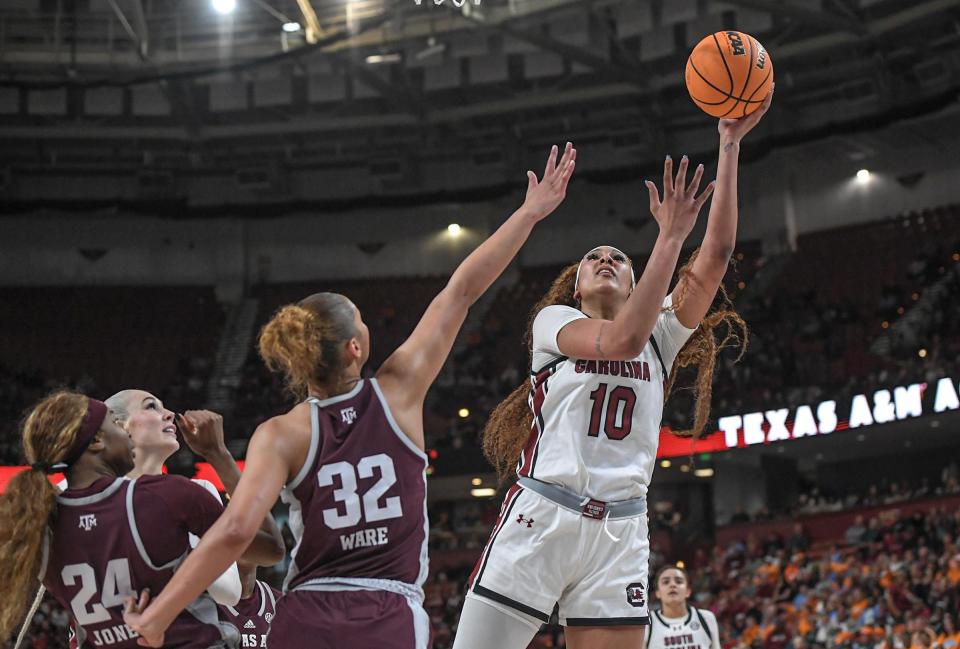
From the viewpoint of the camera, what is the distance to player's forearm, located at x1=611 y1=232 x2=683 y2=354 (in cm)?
411

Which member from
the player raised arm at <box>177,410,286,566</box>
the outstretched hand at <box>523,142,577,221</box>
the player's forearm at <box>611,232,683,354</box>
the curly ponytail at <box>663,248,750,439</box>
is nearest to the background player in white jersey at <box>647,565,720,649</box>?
the curly ponytail at <box>663,248,750,439</box>

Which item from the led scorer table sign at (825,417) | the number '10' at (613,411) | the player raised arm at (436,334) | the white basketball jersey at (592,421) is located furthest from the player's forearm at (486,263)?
the led scorer table sign at (825,417)

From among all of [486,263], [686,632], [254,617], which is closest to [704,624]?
[686,632]

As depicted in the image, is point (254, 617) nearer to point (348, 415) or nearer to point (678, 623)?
point (348, 415)

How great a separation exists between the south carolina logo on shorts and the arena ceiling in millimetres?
18617

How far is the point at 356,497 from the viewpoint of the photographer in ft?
11.1

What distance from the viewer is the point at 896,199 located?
1070 inches

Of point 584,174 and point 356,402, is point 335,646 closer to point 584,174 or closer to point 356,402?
point 356,402

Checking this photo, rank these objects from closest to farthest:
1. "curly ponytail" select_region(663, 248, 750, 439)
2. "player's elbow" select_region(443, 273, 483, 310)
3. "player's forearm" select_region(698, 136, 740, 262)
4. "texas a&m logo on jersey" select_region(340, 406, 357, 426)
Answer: "texas a&m logo on jersey" select_region(340, 406, 357, 426) → "player's elbow" select_region(443, 273, 483, 310) → "player's forearm" select_region(698, 136, 740, 262) → "curly ponytail" select_region(663, 248, 750, 439)

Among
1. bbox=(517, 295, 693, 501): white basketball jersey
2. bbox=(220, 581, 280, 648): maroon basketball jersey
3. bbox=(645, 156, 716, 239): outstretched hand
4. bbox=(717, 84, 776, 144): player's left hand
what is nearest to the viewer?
bbox=(645, 156, 716, 239): outstretched hand

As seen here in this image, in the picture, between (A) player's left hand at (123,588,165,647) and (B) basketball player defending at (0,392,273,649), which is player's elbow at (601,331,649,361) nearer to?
(B) basketball player defending at (0,392,273,649)

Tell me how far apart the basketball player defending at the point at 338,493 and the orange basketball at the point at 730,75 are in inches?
82.4

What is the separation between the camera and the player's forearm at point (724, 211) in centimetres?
461

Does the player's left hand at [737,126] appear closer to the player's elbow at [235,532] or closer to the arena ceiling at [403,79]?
the player's elbow at [235,532]
